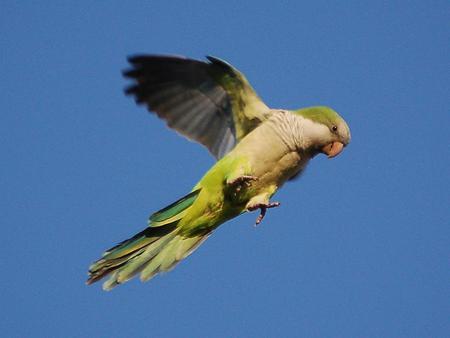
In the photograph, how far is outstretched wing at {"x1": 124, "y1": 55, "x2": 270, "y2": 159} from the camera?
18.2ft

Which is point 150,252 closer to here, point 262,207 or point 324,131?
point 262,207

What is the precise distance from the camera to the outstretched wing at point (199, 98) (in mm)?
5559

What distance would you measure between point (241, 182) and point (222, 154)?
A: 2.63 ft

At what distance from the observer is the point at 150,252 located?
5309 millimetres

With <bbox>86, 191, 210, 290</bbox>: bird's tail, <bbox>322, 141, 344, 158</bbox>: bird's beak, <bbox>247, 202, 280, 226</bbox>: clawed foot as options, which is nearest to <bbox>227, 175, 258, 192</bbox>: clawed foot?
→ <bbox>247, 202, 280, 226</bbox>: clawed foot

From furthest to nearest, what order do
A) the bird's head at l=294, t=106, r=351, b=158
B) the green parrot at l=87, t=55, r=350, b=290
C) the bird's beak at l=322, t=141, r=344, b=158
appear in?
1. the bird's beak at l=322, t=141, r=344, b=158
2. the bird's head at l=294, t=106, r=351, b=158
3. the green parrot at l=87, t=55, r=350, b=290

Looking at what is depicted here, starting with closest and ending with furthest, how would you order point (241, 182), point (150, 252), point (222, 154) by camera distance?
point (241, 182) < point (150, 252) < point (222, 154)

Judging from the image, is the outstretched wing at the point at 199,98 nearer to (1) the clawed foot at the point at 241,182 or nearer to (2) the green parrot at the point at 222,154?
(2) the green parrot at the point at 222,154

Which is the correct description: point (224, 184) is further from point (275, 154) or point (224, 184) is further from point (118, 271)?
point (118, 271)

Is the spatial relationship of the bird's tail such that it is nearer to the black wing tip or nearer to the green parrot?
the green parrot

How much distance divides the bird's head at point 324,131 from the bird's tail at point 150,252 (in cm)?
117

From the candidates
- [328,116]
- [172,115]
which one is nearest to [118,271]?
[172,115]

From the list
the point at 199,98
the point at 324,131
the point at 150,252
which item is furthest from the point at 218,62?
the point at 150,252

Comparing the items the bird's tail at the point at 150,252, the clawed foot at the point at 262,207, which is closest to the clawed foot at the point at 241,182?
the clawed foot at the point at 262,207
